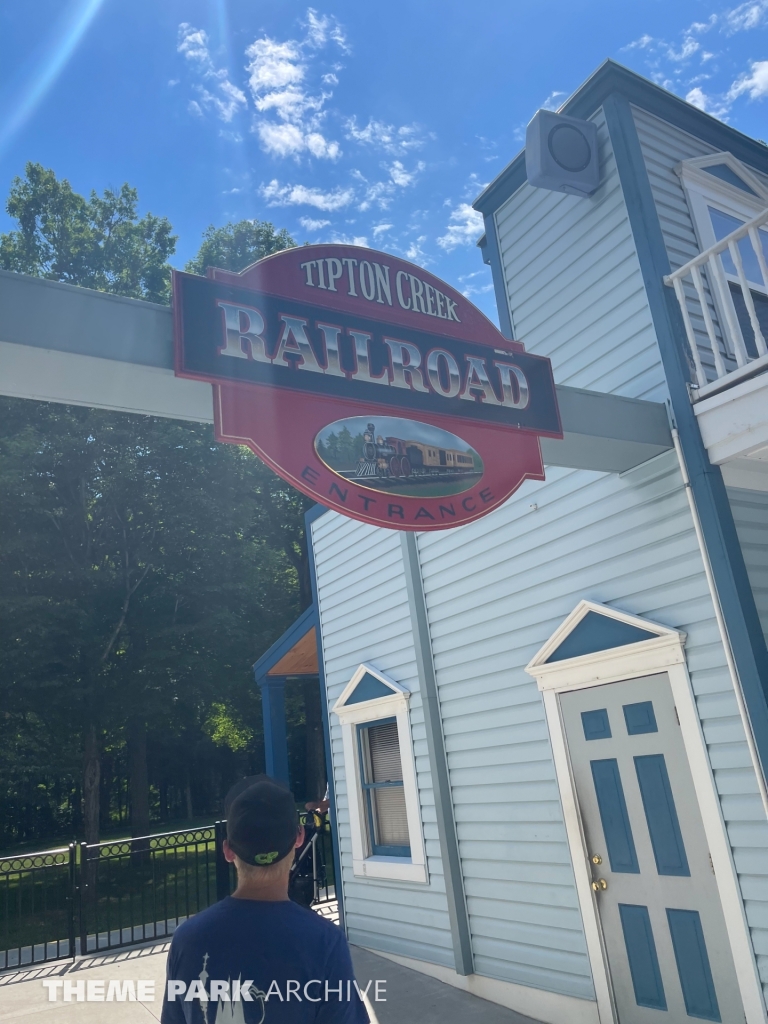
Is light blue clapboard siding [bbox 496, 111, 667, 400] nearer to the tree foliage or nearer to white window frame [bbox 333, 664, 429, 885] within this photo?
white window frame [bbox 333, 664, 429, 885]

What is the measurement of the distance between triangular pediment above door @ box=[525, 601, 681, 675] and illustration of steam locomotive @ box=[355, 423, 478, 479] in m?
1.88

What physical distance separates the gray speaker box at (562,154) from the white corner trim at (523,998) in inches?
237

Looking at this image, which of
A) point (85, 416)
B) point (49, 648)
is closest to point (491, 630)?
point (49, 648)

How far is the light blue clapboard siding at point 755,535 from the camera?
4.86 metres

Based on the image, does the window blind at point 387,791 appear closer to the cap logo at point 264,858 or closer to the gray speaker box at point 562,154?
the gray speaker box at point 562,154

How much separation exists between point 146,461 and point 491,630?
50.2ft

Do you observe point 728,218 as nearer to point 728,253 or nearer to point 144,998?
point 728,253

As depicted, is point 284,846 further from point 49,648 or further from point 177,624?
point 177,624

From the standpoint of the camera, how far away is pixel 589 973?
17.0 ft

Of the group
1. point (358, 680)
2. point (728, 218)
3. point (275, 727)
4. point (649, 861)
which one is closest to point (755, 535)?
point (649, 861)

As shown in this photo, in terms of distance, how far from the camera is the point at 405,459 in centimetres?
373

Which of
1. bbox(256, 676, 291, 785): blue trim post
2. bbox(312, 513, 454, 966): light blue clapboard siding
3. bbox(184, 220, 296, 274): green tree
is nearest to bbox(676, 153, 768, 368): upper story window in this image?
bbox(312, 513, 454, 966): light blue clapboard siding

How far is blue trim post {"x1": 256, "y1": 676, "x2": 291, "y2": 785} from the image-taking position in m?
9.67

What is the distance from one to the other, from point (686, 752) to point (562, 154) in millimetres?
4515
